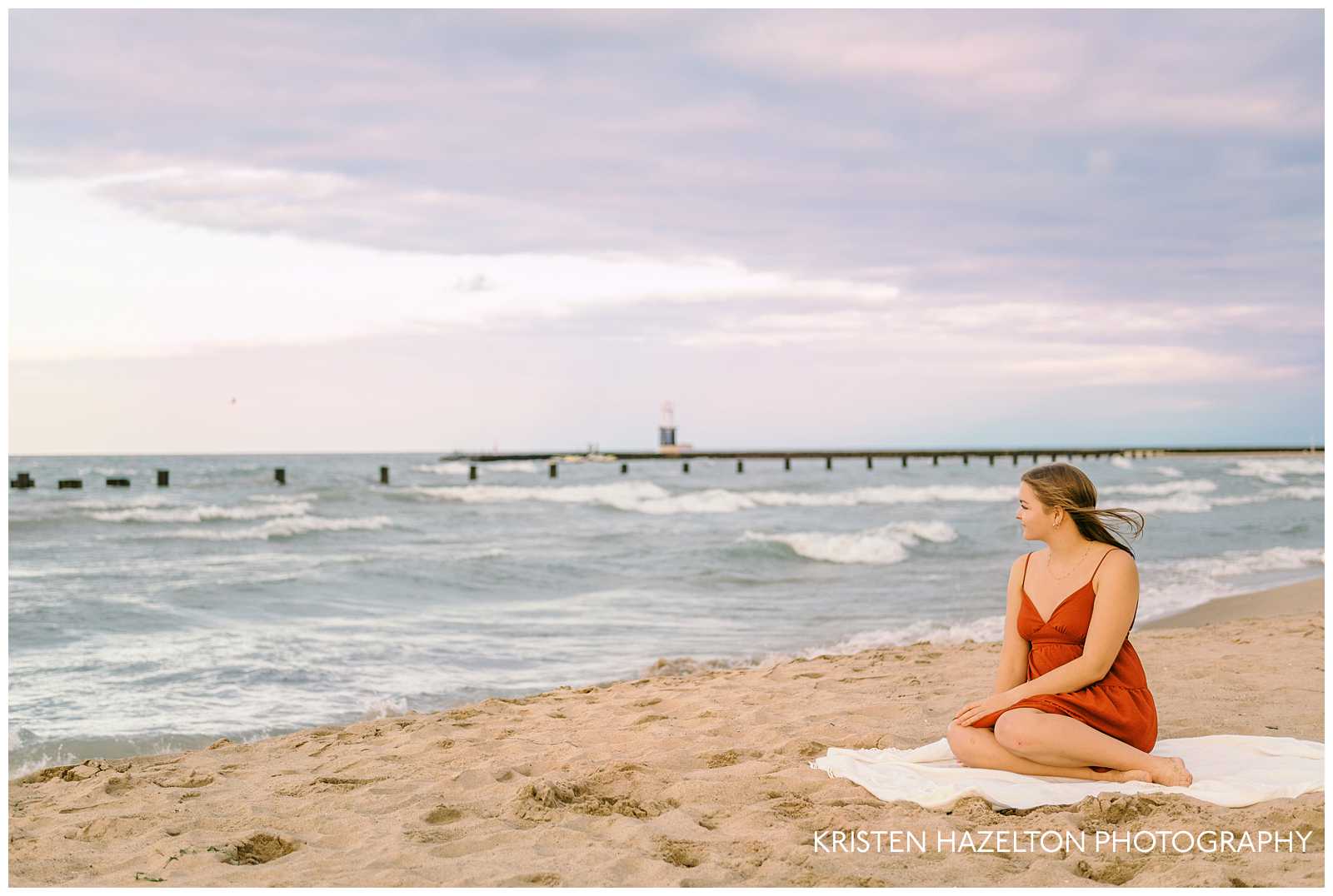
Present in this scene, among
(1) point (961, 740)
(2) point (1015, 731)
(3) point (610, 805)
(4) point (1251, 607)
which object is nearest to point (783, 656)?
(1) point (961, 740)

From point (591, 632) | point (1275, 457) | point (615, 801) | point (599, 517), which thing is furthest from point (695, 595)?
point (1275, 457)

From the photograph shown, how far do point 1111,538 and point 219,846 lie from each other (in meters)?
3.57

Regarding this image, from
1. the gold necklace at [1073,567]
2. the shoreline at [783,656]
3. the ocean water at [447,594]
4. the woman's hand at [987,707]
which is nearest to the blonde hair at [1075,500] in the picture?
the gold necklace at [1073,567]

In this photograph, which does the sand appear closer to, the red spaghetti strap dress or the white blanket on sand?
the white blanket on sand

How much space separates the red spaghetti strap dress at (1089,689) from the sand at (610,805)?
0.33 meters

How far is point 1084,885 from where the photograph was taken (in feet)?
10.9

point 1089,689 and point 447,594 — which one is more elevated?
point 1089,689

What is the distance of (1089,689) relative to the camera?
432 centimetres

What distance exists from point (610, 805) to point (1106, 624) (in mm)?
2057

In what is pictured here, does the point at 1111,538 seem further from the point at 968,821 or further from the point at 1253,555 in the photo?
the point at 1253,555

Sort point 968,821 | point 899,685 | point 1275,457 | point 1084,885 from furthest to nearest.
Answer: point 1275,457
point 899,685
point 968,821
point 1084,885

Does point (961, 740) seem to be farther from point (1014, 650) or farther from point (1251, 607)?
point (1251, 607)

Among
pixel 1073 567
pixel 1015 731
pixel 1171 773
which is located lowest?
pixel 1171 773

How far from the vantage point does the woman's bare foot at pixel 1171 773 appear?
4.17 metres
